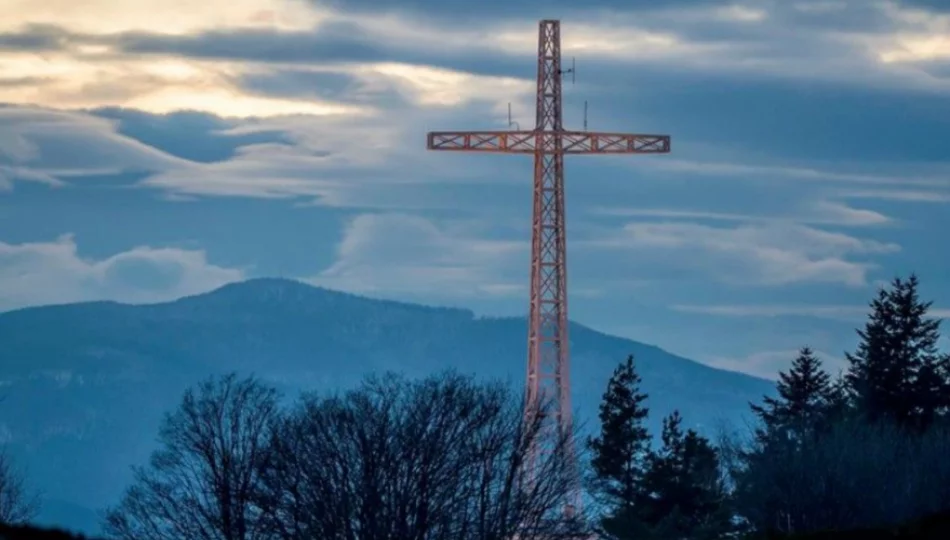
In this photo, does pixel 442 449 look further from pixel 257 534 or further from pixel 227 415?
pixel 227 415

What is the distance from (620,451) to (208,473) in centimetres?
1747

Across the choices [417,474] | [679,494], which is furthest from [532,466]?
[679,494]

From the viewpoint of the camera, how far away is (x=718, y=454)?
101062 millimetres

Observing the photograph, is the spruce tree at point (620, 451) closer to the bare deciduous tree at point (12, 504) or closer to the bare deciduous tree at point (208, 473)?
the bare deciduous tree at point (208, 473)

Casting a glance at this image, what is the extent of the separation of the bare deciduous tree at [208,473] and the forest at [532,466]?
13cm

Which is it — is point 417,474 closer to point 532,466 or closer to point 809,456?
point 532,466

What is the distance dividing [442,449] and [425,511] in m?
3.91

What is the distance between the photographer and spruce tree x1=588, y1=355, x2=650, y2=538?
3349 inches

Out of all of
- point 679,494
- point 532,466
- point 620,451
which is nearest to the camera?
point 532,466

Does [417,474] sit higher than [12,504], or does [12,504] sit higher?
[12,504]

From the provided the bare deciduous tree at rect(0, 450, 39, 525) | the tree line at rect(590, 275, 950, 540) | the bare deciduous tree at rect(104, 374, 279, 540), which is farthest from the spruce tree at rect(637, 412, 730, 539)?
the bare deciduous tree at rect(0, 450, 39, 525)

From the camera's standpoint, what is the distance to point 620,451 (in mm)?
90312

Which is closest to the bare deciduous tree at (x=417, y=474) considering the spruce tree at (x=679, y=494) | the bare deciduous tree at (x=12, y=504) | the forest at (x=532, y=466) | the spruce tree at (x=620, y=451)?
the forest at (x=532, y=466)

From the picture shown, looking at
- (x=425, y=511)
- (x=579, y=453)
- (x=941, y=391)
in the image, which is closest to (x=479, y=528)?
(x=425, y=511)
